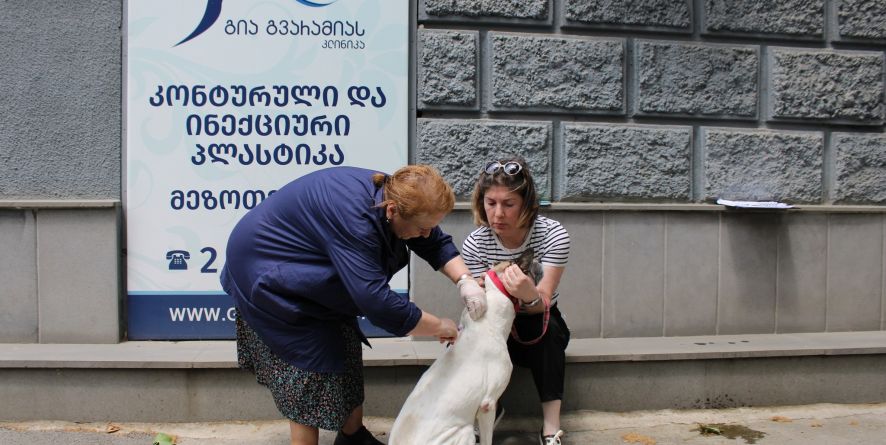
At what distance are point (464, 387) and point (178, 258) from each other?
2315 millimetres

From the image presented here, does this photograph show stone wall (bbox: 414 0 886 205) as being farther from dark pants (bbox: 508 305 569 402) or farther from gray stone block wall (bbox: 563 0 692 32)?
dark pants (bbox: 508 305 569 402)

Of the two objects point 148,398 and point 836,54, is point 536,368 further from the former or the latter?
point 836,54

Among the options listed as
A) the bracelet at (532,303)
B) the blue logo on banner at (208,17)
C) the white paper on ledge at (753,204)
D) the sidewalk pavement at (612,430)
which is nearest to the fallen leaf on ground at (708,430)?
the sidewalk pavement at (612,430)

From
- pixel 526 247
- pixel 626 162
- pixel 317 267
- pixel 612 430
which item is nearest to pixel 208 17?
pixel 317 267

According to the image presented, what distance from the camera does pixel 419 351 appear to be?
3857 millimetres

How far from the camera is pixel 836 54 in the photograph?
180 inches

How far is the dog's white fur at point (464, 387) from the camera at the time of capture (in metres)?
2.57

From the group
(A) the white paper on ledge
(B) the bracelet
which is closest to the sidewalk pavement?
(B) the bracelet

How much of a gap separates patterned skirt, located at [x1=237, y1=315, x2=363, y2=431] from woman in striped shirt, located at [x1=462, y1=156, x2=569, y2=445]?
2.68 ft

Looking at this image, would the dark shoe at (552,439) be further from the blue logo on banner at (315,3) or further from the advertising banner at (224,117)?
the blue logo on banner at (315,3)

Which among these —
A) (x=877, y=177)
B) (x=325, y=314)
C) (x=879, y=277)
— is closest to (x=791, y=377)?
(x=879, y=277)

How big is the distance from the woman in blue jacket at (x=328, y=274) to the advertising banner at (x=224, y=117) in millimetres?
1313

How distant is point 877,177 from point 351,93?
11.5 feet

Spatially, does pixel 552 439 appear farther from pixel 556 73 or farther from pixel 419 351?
pixel 556 73
